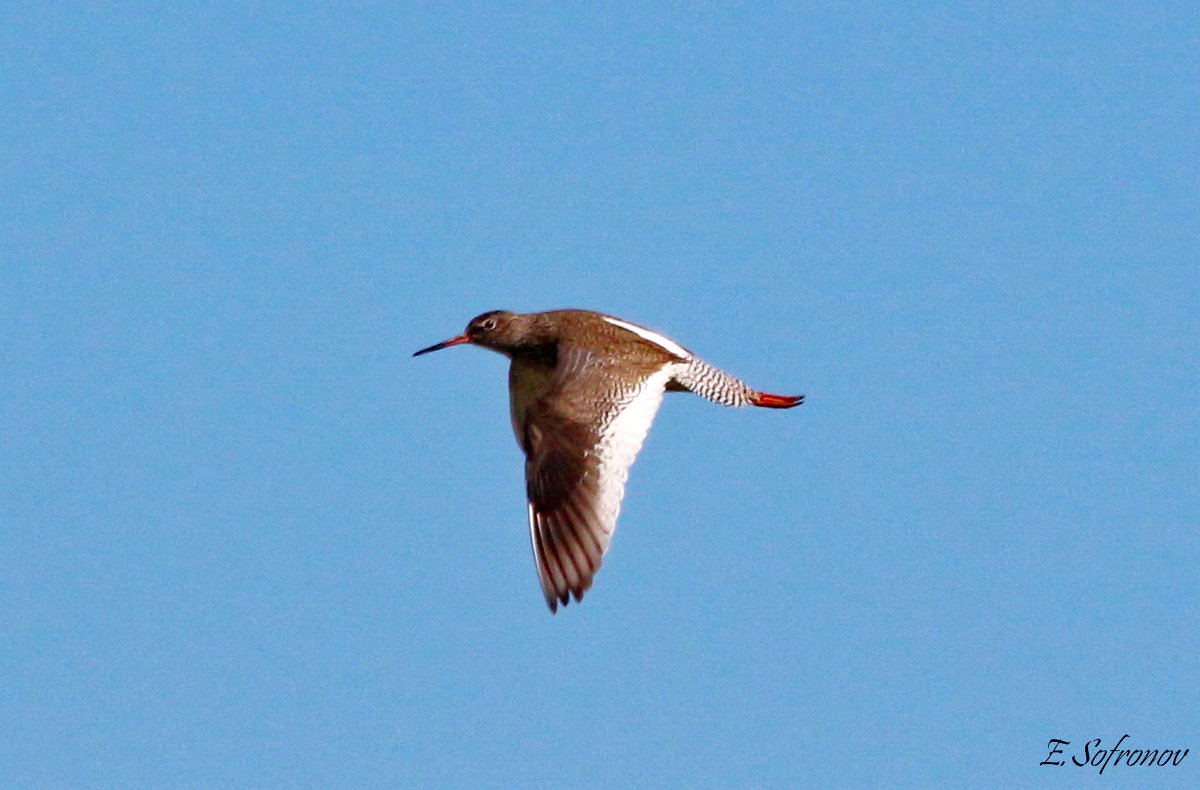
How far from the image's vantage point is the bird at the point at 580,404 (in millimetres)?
18234

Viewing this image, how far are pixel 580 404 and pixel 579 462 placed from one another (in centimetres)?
90

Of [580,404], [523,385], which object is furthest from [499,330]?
[580,404]

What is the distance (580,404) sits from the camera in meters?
19.4

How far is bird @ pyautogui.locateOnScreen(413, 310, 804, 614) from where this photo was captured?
59.8 feet

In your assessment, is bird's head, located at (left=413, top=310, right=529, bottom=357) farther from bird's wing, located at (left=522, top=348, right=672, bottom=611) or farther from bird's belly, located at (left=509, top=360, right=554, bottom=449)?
bird's wing, located at (left=522, top=348, right=672, bottom=611)

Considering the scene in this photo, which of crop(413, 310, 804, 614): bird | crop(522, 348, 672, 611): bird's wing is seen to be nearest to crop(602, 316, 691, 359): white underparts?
crop(413, 310, 804, 614): bird

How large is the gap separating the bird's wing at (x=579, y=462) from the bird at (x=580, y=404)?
1 centimetres

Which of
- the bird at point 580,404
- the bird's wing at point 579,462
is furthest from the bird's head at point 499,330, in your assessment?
the bird's wing at point 579,462

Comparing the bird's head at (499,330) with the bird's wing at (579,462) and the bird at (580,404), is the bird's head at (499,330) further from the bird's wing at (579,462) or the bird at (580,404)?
the bird's wing at (579,462)

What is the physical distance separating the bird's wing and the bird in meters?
0.01

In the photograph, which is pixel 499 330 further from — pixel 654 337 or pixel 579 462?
pixel 579 462

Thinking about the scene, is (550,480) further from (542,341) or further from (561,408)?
(542,341)

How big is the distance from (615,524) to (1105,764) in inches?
249

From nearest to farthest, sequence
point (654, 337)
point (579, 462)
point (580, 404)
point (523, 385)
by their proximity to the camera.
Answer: point (579, 462), point (580, 404), point (654, 337), point (523, 385)
